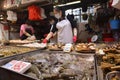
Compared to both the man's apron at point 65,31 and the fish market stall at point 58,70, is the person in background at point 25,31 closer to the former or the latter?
the man's apron at point 65,31

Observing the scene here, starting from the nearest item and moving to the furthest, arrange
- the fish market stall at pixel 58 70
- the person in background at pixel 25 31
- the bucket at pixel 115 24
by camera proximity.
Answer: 1. the fish market stall at pixel 58 70
2. the bucket at pixel 115 24
3. the person in background at pixel 25 31

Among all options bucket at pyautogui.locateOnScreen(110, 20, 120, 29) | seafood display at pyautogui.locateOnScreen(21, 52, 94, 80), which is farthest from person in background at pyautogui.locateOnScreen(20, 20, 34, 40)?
seafood display at pyautogui.locateOnScreen(21, 52, 94, 80)

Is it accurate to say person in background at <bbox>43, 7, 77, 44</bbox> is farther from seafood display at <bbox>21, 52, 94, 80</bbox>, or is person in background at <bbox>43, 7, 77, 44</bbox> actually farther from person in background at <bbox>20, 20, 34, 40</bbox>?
seafood display at <bbox>21, 52, 94, 80</bbox>

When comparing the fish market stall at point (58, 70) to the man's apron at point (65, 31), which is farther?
the man's apron at point (65, 31)

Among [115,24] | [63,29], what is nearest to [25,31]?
[63,29]

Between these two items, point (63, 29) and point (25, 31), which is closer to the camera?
point (63, 29)

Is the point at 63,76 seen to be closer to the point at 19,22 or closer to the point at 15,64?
the point at 15,64

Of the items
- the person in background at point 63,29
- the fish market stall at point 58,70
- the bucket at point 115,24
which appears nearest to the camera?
the fish market stall at point 58,70

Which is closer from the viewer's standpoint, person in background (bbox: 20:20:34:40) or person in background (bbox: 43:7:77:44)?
person in background (bbox: 43:7:77:44)

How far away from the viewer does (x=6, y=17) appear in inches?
253

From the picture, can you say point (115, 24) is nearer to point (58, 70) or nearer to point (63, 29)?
point (63, 29)

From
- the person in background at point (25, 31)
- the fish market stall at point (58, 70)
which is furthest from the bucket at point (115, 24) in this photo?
the person in background at point (25, 31)

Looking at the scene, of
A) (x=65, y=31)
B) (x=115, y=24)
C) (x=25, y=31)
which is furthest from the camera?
(x=25, y=31)

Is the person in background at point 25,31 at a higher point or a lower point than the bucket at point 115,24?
lower
